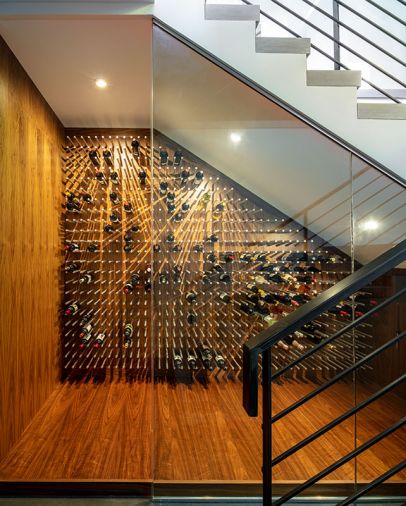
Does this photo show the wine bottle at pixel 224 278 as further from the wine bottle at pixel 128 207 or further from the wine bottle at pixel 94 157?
the wine bottle at pixel 94 157

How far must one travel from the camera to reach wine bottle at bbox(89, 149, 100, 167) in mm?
3471

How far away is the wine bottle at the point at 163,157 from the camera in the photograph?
189 cm

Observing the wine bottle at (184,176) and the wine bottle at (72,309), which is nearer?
the wine bottle at (184,176)

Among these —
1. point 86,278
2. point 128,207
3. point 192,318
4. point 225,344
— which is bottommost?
point 225,344

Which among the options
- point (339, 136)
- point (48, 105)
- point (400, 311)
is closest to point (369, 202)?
→ point (339, 136)

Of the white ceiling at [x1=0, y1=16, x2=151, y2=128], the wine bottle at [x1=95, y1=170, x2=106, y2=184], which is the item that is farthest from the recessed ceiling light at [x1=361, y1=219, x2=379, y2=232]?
the wine bottle at [x1=95, y1=170, x2=106, y2=184]

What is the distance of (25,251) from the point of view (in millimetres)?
2451

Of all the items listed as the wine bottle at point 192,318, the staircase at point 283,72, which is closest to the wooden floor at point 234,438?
the wine bottle at point 192,318

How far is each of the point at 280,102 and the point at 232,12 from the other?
597 mm

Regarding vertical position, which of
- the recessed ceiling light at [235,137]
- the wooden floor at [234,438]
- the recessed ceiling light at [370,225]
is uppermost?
the recessed ceiling light at [235,137]

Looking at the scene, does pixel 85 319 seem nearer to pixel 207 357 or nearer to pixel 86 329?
pixel 86 329

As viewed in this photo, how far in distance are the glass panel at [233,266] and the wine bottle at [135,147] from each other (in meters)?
1.62

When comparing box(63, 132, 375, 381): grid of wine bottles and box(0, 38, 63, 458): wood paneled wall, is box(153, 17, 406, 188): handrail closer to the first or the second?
box(63, 132, 375, 381): grid of wine bottles

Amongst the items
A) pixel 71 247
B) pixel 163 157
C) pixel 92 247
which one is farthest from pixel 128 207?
pixel 163 157
